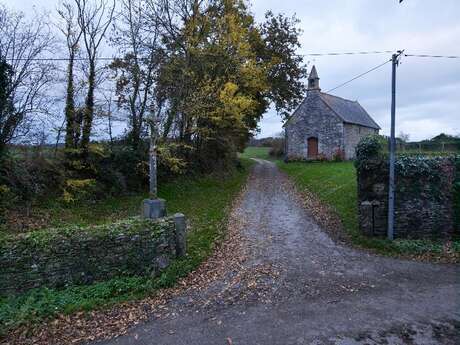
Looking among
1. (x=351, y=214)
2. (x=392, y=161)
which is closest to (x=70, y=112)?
(x=351, y=214)

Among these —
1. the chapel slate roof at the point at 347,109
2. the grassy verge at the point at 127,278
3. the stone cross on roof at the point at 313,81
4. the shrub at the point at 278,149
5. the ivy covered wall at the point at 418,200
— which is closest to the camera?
the grassy verge at the point at 127,278

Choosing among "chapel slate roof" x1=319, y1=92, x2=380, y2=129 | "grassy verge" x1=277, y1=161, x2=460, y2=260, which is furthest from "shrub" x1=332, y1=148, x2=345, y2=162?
"grassy verge" x1=277, y1=161, x2=460, y2=260

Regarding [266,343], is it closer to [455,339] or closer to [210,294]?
[210,294]

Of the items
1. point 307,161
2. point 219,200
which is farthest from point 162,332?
point 307,161

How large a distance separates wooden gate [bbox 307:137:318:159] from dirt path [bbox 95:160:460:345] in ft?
77.2

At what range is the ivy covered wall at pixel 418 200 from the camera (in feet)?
31.0

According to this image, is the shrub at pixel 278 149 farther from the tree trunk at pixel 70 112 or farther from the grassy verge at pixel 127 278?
the tree trunk at pixel 70 112

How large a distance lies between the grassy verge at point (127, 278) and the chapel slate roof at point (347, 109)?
18839 millimetres

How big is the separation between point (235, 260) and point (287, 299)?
2.39 meters

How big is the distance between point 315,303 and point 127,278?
3.99m

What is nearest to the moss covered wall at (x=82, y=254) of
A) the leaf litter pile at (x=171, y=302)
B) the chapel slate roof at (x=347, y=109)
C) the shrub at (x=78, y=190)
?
the leaf litter pile at (x=171, y=302)

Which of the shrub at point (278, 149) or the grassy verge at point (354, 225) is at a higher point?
the shrub at point (278, 149)

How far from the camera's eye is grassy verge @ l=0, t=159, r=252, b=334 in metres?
5.89

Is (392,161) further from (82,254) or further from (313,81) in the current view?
(313,81)
